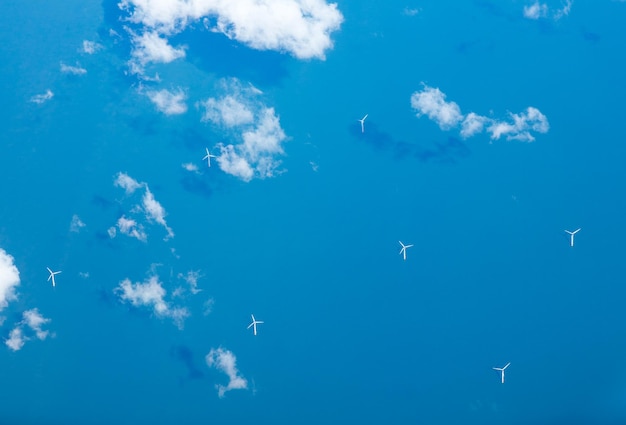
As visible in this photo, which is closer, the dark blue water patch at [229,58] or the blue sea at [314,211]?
the blue sea at [314,211]

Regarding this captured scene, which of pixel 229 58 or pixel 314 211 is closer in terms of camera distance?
pixel 314 211

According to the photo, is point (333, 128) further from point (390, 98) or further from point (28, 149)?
point (28, 149)

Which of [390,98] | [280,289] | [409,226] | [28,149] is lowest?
[280,289]

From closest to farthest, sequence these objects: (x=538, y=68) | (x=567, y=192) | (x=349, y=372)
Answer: (x=349, y=372)
(x=567, y=192)
(x=538, y=68)

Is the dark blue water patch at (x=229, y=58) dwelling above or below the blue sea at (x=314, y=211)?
above

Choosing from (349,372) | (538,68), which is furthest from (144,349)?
(538,68)

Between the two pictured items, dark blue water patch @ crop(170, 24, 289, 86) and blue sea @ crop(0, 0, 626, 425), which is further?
dark blue water patch @ crop(170, 24, 289, 86)

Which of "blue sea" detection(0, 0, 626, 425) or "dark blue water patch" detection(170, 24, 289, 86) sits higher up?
"dark blue water patch" detection(170, 24, 289, 86)

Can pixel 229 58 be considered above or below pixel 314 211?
above
